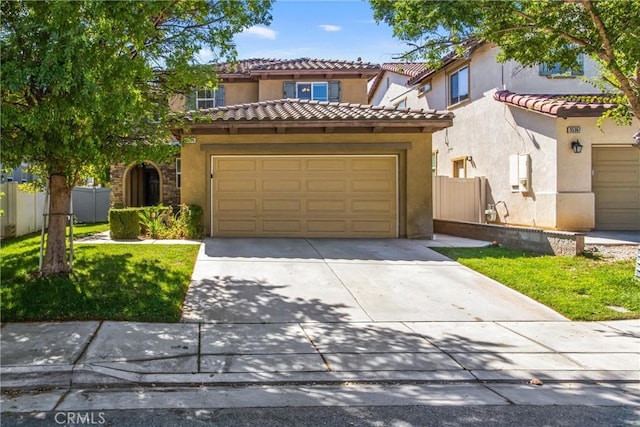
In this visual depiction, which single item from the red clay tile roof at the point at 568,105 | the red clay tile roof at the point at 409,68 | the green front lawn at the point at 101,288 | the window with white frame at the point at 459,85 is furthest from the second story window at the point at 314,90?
the green front lawn at the point at 101,288

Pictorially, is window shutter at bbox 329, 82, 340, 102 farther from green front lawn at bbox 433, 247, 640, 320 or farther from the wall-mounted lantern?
green front lawn at bbox 433, 247, 640, 320

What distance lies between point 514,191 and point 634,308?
8535mm

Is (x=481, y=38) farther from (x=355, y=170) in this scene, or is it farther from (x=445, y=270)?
(x=355, y=170)

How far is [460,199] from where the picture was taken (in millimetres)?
16859

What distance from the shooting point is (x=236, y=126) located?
1285cm

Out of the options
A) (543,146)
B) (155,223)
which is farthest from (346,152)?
(543,146)

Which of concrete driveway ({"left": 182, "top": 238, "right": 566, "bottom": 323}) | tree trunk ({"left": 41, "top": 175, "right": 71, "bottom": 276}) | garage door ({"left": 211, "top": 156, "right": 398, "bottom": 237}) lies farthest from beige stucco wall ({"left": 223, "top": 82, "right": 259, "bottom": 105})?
tree trunk ({"left": 41, "top": 175, "right": 71, "bottom": 276})

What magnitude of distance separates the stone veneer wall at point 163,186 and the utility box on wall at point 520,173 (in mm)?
12255

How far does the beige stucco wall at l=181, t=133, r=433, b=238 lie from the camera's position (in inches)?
529

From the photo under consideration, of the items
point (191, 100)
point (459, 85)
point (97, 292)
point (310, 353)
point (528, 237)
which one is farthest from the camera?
point (459, 85)

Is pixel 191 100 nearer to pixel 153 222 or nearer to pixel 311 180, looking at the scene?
pixel 153 222

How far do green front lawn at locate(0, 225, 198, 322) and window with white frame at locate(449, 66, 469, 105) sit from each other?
1318 centimetres

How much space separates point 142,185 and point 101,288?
13.9m

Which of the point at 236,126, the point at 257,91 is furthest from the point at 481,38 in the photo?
the point at 257,91
